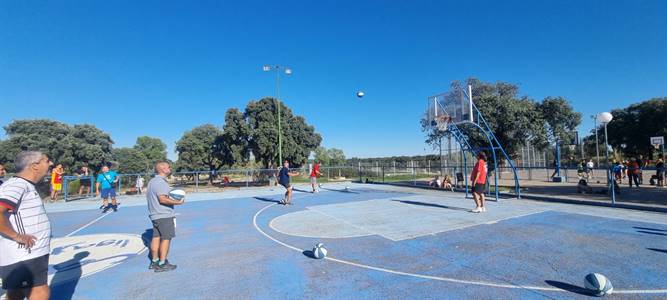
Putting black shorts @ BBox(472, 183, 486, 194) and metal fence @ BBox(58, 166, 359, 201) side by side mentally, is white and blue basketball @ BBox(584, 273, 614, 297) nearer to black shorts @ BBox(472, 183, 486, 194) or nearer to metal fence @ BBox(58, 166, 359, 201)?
black shorts @ BBox(472, 183, 486, 194)

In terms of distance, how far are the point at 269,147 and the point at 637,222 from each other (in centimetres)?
2250

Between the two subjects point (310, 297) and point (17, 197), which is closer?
point (17, 197)

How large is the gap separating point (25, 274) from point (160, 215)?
2.01m

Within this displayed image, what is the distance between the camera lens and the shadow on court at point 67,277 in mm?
4164

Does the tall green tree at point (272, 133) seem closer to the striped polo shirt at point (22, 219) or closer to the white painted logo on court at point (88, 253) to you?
the white painted logo on court at point (88, 253)

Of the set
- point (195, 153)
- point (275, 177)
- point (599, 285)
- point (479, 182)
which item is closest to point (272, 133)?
point (275, 177)

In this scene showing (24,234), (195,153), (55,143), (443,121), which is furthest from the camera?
(195,153)

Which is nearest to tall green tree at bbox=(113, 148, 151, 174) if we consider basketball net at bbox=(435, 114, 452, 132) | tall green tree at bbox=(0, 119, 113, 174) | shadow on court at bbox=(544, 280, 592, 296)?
tall green tree at bbox=(0, 119, 113, 174)

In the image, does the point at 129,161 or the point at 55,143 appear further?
the point at 129,161

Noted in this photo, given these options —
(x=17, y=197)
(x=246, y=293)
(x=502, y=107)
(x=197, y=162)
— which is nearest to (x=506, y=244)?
(x=246, y=293)

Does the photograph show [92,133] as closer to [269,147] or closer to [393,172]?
[269,147]

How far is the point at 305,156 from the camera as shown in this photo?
29359mm

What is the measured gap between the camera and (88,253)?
6148 mm

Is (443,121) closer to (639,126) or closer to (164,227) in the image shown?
(164,227)
